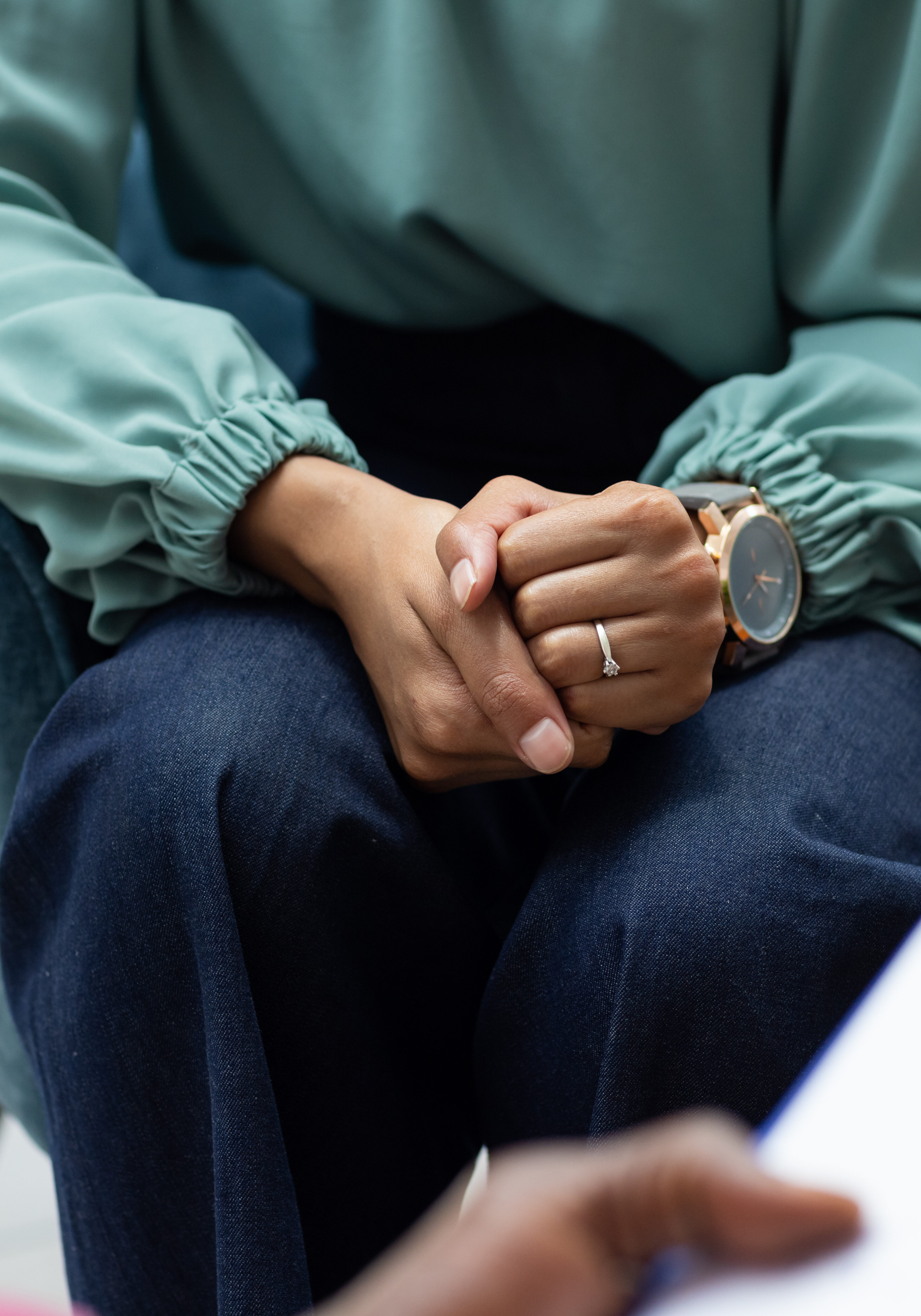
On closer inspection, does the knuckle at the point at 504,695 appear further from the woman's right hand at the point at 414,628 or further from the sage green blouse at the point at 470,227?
the sage green blouse at the point at 470,227

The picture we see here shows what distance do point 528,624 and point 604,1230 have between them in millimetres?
308

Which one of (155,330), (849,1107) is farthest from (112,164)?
(849,1107)

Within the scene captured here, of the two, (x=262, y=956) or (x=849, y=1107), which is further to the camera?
(x=262, y=956)

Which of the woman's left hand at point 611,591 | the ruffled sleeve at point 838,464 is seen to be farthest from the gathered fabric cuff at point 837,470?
the woman's left hand at point 611,591

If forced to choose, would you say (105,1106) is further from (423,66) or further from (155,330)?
(423,66)

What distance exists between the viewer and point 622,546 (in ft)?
1.33

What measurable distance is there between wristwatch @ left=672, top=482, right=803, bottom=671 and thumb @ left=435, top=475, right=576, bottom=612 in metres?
0.08

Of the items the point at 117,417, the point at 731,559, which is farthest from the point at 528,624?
the point at 117,417

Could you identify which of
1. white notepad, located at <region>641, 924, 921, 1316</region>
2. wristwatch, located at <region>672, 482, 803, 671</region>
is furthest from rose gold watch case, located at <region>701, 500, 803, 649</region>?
white notepad, located at <region>641, 924, 921, 1316</region>

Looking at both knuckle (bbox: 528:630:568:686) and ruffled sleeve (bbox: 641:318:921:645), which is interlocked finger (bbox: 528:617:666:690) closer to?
knuckle (bbox: 528:630:568:686)

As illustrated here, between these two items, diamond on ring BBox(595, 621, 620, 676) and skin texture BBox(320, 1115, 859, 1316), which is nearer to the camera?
skin texture BBox(320, 1115, 859, 1316)

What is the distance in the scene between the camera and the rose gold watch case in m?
0.46

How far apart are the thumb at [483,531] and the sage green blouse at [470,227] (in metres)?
0.11

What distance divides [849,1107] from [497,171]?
562 mm
